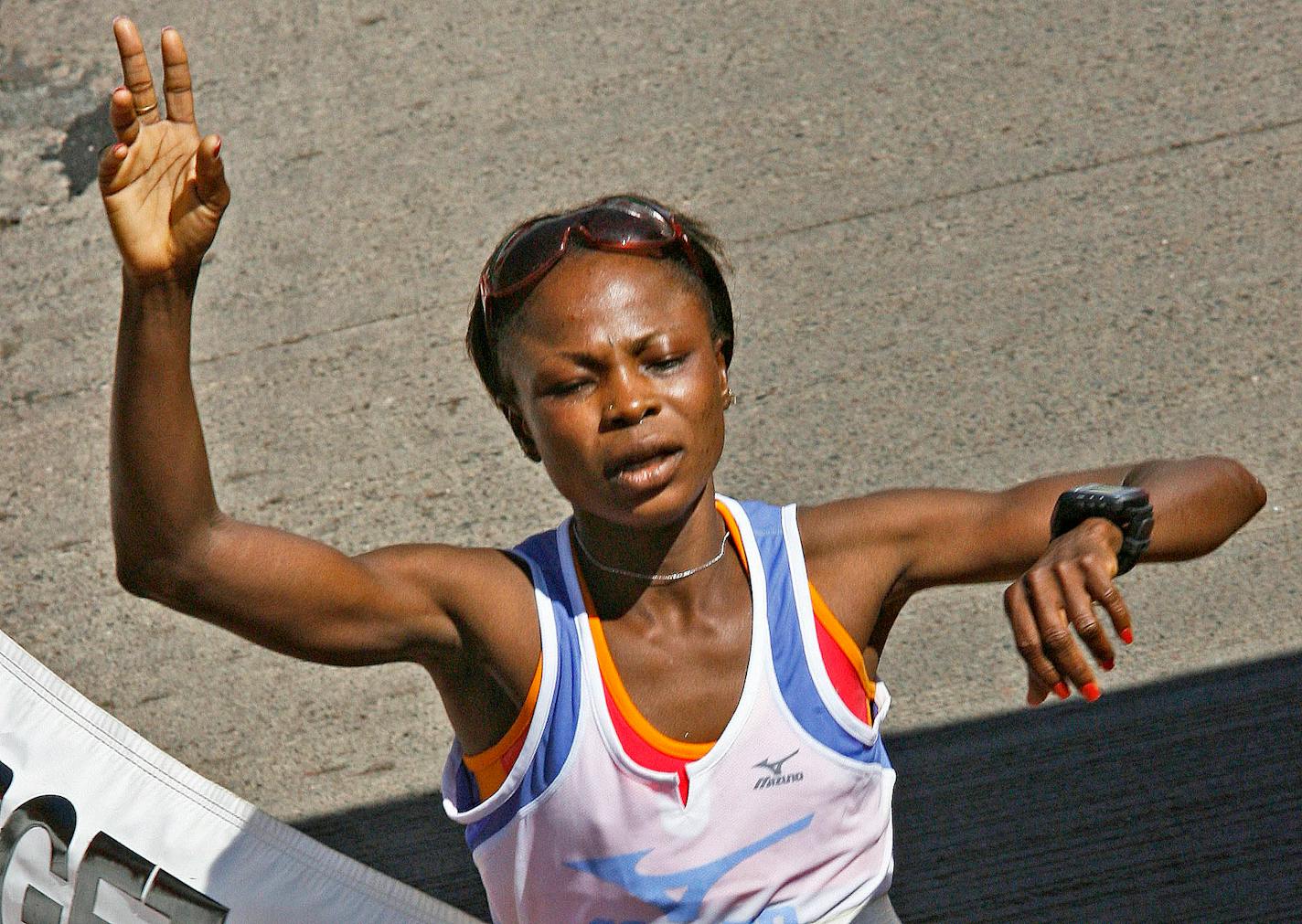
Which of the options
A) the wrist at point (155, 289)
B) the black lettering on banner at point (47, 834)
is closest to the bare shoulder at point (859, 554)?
the wrist at point (155, 289)

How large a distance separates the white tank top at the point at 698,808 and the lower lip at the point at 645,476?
0.21 metres

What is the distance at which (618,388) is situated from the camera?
6.09ft

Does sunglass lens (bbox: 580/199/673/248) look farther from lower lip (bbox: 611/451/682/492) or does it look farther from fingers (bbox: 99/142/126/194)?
fingers (bbox: 99/142/126/194)

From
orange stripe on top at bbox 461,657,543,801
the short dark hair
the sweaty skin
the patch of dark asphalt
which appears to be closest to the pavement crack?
the patch of dark asphalt

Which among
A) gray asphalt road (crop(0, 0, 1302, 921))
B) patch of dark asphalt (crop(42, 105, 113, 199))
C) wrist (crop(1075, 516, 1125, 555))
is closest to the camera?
wrist (crop(1075, 516, 1125, 555))

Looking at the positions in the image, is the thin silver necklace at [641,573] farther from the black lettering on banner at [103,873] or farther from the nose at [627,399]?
the black lettering on banner at [103,873]

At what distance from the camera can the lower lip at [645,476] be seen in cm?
186

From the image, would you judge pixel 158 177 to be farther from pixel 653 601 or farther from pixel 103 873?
pixel 103 873

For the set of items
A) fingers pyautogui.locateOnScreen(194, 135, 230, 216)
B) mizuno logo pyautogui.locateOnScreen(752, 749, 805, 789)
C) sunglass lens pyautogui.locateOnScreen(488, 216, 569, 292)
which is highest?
fingers pyautogui.locateOnScreen(194, 135, 230, 216)

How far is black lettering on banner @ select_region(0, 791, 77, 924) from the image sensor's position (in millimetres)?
2102

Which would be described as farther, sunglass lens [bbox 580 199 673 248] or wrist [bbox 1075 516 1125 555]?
sunglass lens [bbox 580 199 673 248]

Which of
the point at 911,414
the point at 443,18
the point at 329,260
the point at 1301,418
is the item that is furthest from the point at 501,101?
the point at 1301,418

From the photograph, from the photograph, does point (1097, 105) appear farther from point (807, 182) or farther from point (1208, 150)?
point (807, 182)

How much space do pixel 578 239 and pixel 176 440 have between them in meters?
0.63
